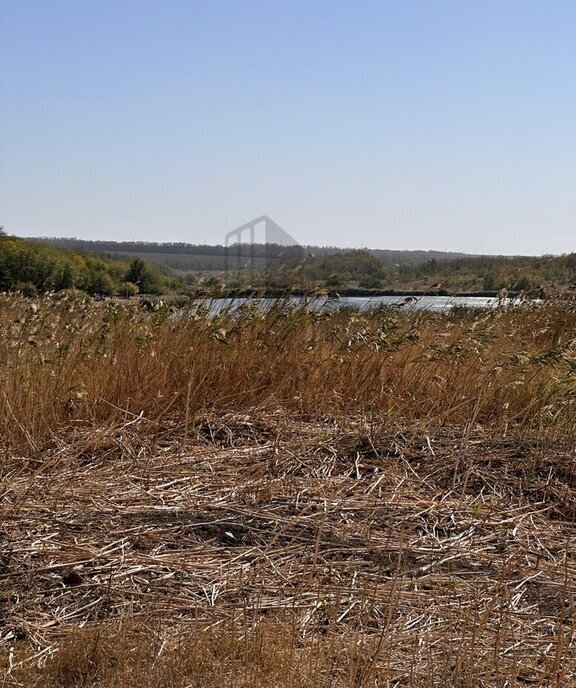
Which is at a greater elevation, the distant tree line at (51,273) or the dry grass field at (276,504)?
the distant tree line at (51,273)

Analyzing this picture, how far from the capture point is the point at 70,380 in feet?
14.0

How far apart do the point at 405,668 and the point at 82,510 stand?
1553 mm

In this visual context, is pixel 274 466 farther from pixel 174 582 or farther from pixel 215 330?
pixel 215 330

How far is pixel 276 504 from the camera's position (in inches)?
126

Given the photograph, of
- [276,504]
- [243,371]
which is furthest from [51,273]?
[276,504]

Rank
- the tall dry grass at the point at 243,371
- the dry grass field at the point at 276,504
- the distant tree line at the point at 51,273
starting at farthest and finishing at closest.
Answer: the distant tree line at the point at 51,273, the tall dry grass at the point at 243,371, the dry grass field at the point at 276,504

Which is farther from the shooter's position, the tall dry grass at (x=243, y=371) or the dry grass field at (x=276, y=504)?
the tall dry grass at (x=243, y=371)

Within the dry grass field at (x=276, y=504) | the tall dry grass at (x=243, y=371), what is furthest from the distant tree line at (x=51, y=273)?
the dry grass field at (x=276, y=504)

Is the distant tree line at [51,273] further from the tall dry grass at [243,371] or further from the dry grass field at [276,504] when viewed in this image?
the dry grass field at [276,504]

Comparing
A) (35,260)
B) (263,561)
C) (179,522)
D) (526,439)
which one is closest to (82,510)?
(179,522)

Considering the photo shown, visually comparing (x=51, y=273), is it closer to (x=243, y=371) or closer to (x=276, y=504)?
(x=243, y=371)

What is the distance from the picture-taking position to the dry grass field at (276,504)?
2082mm

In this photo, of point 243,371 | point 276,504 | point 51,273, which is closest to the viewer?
point 276,504

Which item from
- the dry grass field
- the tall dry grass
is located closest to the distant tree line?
the tall dry grass
